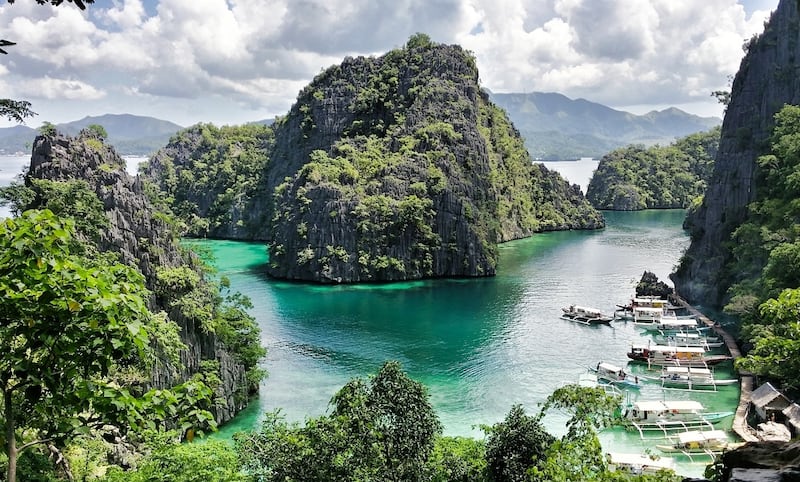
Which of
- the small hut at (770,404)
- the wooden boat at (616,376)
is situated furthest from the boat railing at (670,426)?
the wooden boat at (616,376)

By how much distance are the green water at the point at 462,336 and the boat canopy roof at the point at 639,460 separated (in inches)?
60.6

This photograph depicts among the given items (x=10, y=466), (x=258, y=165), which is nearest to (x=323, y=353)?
(x=10, y=466)

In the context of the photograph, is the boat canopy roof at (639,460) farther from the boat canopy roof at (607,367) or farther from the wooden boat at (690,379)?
the wooden boat at (690,379)

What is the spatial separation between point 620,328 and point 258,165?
63.1 m

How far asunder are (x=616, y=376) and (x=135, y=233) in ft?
77.7

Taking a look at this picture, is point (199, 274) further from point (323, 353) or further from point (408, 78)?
point (408, 78)

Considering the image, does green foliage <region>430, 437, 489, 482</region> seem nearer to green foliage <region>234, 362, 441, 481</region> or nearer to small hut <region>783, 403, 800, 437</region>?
green foliage <region>234, 362, 441, 481</region>

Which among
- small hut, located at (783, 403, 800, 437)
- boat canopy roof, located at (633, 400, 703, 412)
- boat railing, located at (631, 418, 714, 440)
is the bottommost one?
boat railing, located at (631, 418, 714, 440)

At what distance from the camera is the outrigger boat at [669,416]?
974 inches

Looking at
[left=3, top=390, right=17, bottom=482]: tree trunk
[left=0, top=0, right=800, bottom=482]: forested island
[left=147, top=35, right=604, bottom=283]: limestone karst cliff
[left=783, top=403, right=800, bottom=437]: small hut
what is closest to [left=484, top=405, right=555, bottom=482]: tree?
[left=0, top=0, right=800, bottom=482]: forested island

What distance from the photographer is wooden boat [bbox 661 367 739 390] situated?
29359 mm

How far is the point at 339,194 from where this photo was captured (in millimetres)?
57219

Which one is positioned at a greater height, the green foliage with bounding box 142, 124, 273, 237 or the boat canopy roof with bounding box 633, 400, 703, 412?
the green foliage with bounding box 142, 124, 273, 237

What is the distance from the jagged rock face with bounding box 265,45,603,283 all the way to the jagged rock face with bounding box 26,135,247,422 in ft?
96.9
